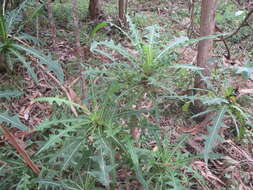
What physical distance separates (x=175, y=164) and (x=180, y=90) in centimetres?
124

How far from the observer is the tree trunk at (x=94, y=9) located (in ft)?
12.8

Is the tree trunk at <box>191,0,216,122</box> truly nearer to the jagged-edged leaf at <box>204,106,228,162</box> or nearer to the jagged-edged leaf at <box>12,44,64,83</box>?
the jagged-edged leaf at <box>204,106,228,162</box>

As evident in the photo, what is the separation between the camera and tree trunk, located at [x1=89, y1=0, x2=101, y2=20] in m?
3.90

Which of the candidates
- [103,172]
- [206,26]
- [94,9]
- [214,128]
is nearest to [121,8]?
[94,9]

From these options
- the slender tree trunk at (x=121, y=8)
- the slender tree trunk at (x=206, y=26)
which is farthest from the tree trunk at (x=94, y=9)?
the slender tree trunk at (x=206, y=26)

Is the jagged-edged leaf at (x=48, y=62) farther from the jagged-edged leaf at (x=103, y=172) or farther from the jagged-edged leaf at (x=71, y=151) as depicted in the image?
the jagged-edged leaf at (x=103, y=172)

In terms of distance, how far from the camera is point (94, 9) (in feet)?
12.9

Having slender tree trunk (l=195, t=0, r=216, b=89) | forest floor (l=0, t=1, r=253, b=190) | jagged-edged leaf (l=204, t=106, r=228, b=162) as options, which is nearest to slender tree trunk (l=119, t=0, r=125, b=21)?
forest floor (l=0, t=1, r=253, b=190)

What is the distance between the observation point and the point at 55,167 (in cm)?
187

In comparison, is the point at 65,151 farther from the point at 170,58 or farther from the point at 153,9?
the point at 153,9

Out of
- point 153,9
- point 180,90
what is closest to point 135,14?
point 153,9

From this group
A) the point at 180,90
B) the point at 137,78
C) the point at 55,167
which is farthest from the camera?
the point at 180,90

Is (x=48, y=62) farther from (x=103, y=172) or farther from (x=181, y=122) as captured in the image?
(x=181, y=122)

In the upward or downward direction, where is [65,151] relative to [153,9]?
downward
